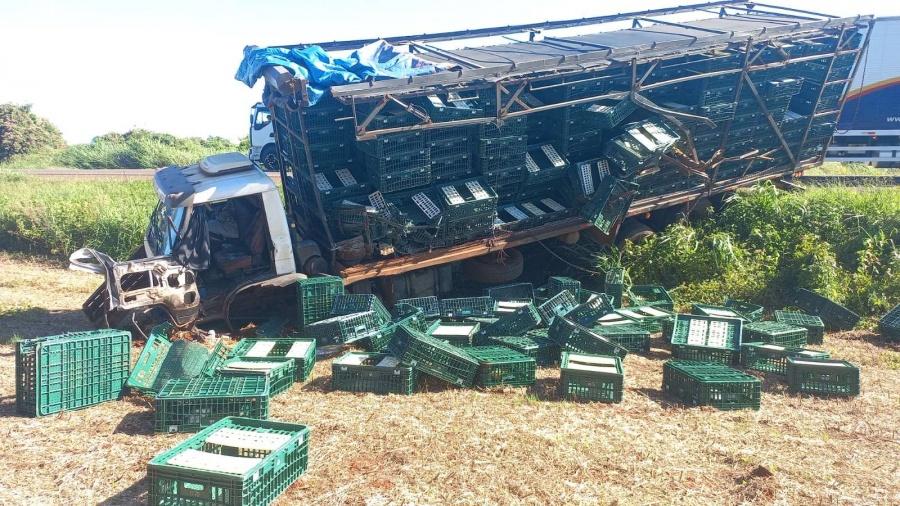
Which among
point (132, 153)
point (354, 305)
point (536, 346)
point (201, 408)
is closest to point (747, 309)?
point (536, 346)

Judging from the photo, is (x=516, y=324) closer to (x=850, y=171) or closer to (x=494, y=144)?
(x=494, y=144)

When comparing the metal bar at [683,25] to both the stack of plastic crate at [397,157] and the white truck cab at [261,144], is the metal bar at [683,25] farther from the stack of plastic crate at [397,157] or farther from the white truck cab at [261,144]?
the white truck cab at [261,144]

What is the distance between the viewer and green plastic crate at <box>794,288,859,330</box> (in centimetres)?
1005

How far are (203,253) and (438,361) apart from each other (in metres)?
3.35

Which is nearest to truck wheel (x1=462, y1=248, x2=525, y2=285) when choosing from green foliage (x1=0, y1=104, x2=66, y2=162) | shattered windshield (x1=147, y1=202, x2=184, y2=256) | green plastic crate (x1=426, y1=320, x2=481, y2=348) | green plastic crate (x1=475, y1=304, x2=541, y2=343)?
green plastic crate (x1=426, y1=320, x2=481, y2=348)

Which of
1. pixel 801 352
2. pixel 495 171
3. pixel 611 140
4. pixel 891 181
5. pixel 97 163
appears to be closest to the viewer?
pixel 801 352

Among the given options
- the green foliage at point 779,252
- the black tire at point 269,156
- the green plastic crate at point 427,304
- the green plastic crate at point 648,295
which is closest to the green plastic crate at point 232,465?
the green plastic crate at point 427,304

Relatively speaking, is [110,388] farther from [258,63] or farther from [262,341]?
[258,63]

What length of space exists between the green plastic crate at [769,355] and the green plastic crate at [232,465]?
5.24 meters

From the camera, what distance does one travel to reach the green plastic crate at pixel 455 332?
8.60m

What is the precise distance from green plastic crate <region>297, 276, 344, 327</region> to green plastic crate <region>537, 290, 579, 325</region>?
2.55 m

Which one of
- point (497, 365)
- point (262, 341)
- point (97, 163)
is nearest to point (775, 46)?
point (497, 365)

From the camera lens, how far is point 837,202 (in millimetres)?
12539

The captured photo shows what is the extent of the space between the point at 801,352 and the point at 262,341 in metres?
5.94
